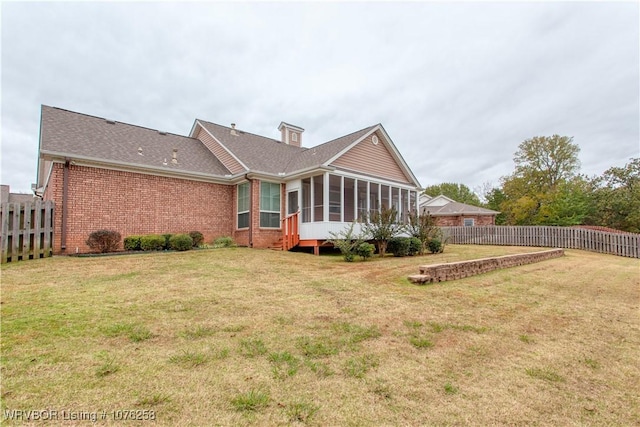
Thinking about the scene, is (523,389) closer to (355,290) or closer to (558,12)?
(355,290)

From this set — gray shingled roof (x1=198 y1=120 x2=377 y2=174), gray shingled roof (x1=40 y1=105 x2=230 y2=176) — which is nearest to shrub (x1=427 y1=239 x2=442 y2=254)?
gray shingled roof (x1=198 y1=120 x2=377 y2=174)

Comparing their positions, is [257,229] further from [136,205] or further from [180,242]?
[136,205]

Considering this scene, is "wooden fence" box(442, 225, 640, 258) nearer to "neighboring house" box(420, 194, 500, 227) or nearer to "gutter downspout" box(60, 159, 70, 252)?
"neighboring house" box(420, 194, 500, 227)

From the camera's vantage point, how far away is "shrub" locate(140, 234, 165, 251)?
428 inches

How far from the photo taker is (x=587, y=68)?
16.8 m

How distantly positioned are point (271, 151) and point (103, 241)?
360 inches

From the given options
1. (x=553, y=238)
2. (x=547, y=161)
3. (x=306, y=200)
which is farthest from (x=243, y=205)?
(x=547, y=161)

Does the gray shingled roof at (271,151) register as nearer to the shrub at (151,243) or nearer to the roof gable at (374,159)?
the roof gable at (374,159)

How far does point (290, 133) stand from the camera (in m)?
21.2

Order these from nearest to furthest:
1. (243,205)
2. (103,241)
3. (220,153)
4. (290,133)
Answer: (103,241)
(243,205)
(220,153)
(290,133)

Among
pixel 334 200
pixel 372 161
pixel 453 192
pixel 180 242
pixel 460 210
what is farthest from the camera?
pixel 453 192

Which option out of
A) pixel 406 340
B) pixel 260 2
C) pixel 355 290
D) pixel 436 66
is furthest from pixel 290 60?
pixel 406 340

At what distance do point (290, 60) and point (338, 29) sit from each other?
433cm

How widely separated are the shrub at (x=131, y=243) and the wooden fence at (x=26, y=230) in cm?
209
